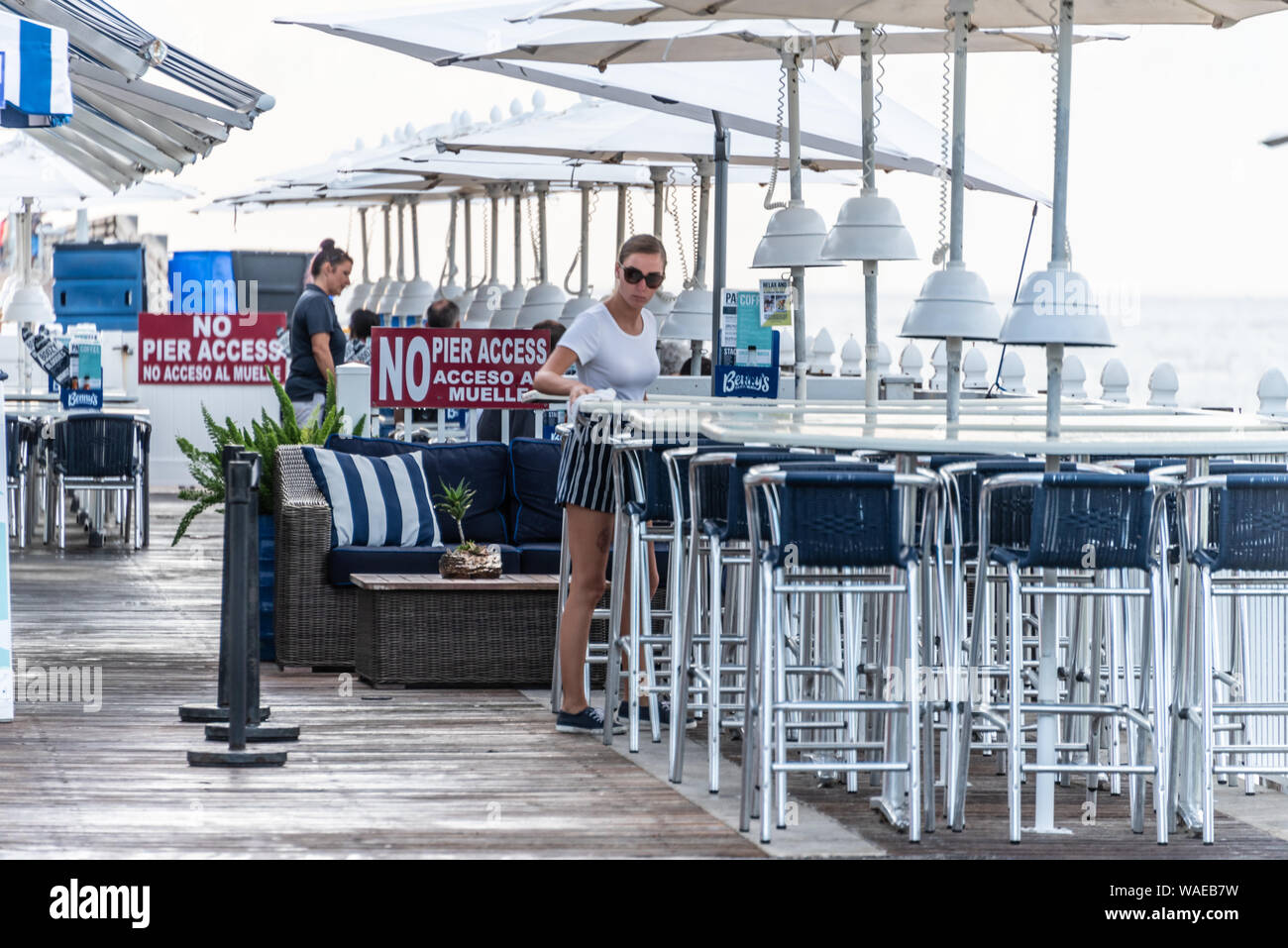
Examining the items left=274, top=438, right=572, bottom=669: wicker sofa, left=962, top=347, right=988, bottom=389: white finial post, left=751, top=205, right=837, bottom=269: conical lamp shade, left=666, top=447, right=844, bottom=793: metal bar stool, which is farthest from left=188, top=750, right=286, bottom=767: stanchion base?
left=962, top=347, right=988, bottom=389: white finial post

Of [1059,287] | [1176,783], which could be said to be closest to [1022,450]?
[1059,287]

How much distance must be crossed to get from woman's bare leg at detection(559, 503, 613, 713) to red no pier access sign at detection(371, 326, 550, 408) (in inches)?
82.0

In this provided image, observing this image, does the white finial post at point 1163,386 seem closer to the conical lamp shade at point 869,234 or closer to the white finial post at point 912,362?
the conical lamp shade at point 869,234

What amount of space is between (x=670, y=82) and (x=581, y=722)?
11.6 ft

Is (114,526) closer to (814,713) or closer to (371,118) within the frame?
(814,713)

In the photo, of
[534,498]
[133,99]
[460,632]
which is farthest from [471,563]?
[133,99]

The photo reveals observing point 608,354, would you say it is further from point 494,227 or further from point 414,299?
point 414,299

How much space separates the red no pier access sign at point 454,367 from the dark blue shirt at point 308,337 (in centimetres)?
200

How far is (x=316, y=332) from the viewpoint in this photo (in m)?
10.4

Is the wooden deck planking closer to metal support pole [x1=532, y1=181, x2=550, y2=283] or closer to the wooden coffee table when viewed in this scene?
the wooden coffee table

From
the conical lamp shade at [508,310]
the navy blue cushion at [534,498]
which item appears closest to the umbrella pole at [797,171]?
the navy blue cushion at [534,498]

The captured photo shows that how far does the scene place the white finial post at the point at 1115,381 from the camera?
926cm

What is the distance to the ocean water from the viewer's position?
168ft
